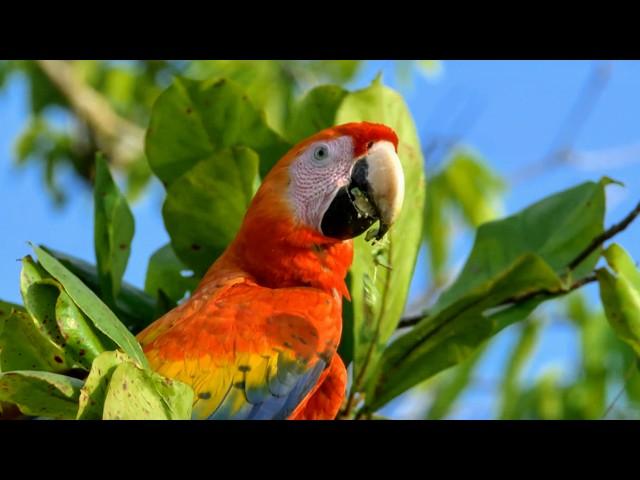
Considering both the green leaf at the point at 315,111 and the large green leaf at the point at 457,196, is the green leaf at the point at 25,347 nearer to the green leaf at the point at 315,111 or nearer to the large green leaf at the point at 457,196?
the green leaf at the point at 315,111

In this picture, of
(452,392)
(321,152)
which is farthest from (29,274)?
(452,392)

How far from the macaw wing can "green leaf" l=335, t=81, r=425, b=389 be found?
70 mm

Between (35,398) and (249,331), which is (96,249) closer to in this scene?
(249,331)

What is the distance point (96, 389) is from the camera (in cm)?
107

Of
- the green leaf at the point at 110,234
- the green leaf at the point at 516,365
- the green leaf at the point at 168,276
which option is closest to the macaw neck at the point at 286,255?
the green leaf at the point at 168,276

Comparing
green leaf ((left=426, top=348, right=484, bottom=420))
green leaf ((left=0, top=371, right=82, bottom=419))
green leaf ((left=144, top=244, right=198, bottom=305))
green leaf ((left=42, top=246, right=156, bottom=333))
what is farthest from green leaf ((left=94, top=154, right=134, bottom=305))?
green leaf ((left=426, top=348, right=484, bottom=420))

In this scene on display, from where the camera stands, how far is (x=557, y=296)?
1741 mm

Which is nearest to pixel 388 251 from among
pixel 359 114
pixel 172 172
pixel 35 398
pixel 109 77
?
pixel 359 114

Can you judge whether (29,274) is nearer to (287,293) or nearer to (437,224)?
(287,293)

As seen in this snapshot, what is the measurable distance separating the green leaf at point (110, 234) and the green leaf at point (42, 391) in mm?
598

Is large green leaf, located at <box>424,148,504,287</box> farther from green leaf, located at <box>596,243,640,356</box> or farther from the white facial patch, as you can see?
green leaf, located at <box>596,243,640,356</box>
